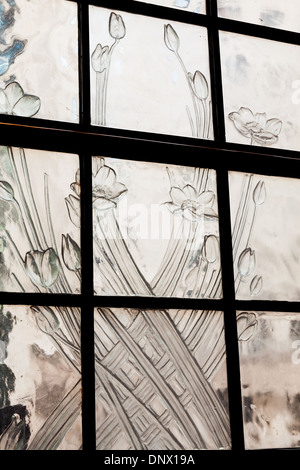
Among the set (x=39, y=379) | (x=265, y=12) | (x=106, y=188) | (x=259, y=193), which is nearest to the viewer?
(x=39, y=379)

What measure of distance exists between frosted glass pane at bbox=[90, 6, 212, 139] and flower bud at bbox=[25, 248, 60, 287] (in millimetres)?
469

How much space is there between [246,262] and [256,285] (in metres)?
0.08

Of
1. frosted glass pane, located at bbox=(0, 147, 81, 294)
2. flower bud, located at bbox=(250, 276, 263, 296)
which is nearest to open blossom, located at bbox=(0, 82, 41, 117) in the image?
frosted glass pane, located at bbox=(0, 147, 81, 294)

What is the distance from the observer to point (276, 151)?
254 cm

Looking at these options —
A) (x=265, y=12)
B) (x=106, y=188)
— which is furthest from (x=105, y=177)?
(x=265, y=12)

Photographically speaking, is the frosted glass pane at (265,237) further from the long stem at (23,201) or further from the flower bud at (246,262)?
the long stem at (23,201)

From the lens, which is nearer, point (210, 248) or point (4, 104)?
point (4, 104)

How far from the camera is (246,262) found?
7.78 ft

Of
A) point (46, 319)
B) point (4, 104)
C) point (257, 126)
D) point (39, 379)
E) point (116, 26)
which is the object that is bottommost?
point (39, 379)

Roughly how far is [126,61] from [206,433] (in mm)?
1219

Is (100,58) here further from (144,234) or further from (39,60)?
(144,234)

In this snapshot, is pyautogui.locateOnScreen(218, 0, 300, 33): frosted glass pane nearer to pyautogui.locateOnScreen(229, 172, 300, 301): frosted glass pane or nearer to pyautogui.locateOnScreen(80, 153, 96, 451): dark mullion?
pyautogui.locateOnScreen(229, 172, 300, 301): frosted glass pane

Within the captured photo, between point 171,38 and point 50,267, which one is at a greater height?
point 171,38

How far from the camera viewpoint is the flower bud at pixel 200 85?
8.14 ft
